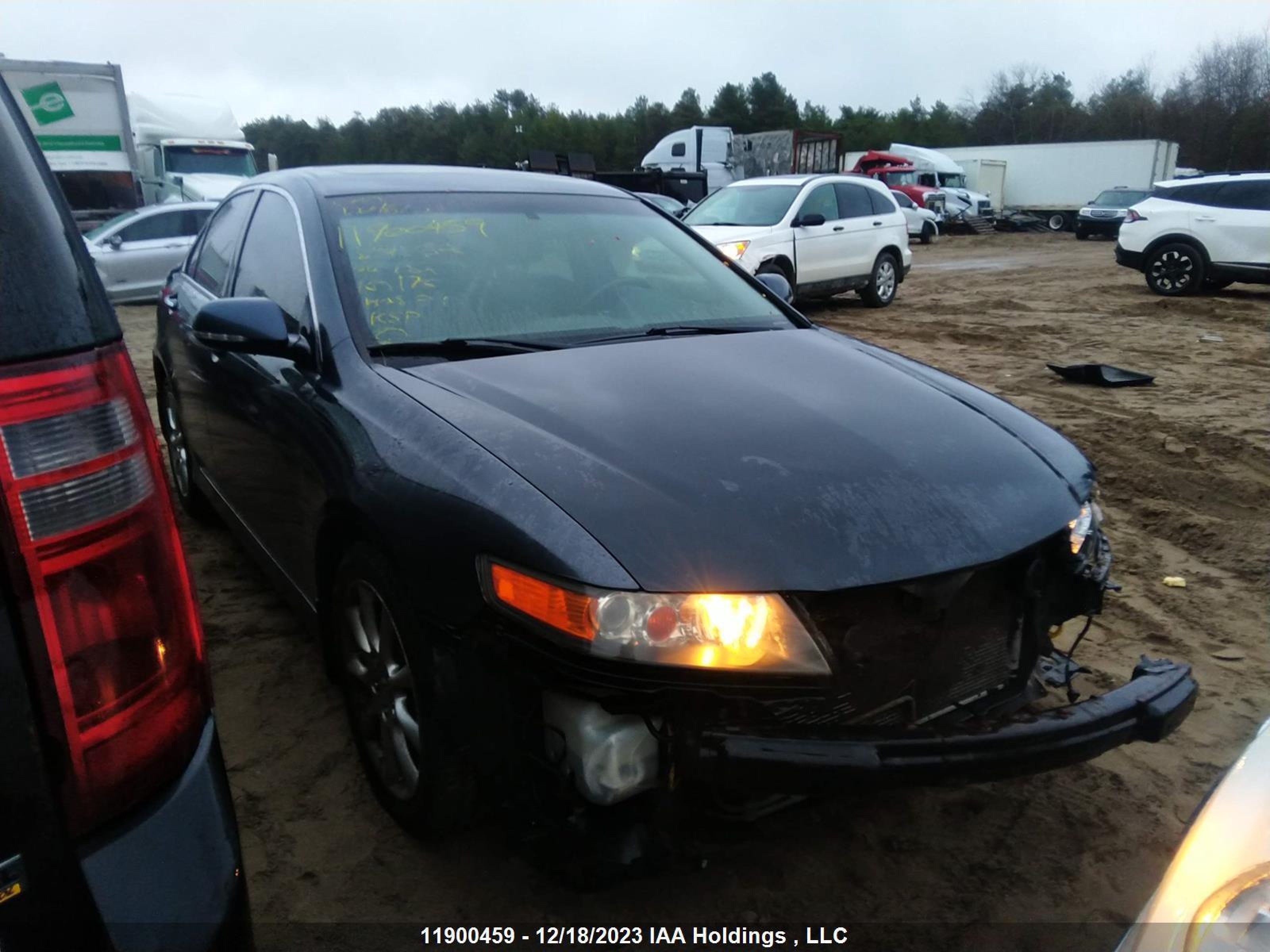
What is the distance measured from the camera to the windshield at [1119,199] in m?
27.8

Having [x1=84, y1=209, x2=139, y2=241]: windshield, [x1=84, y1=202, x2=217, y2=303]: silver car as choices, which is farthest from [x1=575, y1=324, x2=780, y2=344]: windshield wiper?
[x1=84, y1=209, x2=139, y2=241]: windshield

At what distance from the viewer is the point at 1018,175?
3731 cm

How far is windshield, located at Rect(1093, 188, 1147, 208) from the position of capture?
27766 millimetres

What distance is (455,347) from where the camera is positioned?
2586mm

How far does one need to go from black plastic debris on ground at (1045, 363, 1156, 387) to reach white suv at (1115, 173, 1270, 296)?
22.6ft

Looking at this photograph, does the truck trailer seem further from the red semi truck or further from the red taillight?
the red taillight

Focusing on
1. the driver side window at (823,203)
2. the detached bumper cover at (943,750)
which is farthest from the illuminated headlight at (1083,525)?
the driver side window at (823,203)

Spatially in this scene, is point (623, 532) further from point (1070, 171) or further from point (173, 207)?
point (1070, 171)

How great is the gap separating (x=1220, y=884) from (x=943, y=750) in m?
0.51

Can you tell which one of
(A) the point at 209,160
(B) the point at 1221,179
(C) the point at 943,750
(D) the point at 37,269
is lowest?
(C) the point at 943,750

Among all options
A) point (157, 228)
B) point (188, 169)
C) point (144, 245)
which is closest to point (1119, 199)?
point (188, 169)

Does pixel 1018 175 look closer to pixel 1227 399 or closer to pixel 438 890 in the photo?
pixel 1227 399

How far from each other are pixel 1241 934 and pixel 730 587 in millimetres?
865

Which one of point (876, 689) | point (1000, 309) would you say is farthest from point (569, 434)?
point (1000, 309)
